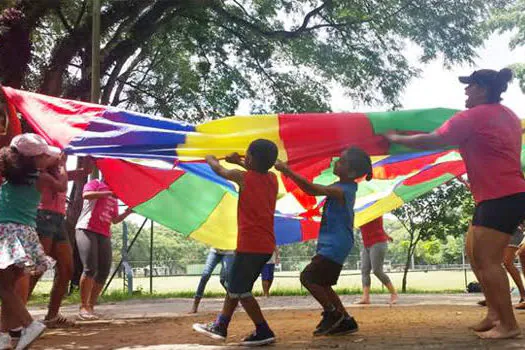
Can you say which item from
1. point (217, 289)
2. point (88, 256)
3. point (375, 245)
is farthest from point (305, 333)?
point (217, 289)

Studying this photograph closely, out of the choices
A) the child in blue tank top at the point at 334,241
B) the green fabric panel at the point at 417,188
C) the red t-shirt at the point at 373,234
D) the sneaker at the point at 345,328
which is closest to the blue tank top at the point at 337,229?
the child in blue tank top at the point at 334,241

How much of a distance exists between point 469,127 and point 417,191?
7.29ft

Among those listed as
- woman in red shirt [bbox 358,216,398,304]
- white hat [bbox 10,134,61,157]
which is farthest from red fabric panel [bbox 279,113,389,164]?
woman in red shirt [bbox 358,216,398,304]

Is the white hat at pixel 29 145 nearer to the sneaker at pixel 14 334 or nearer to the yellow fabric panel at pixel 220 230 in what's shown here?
the sneaker at pixel 14 334

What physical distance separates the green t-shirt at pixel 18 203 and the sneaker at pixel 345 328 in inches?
85.3

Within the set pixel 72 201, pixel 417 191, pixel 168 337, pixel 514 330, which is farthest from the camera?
pixel 72 201

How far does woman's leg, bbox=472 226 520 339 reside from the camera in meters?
3.63

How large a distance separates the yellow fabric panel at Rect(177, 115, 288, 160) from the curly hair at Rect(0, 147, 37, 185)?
102cm

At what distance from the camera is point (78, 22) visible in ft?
41.2

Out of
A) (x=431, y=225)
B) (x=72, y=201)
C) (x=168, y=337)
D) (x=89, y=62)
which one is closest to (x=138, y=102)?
(x=89, y=62)

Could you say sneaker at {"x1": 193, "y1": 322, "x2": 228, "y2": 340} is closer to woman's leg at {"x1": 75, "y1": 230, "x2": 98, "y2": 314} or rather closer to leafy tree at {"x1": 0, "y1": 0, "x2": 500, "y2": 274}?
woman's leg at {"x1": 75, "y1": 230, "x2": 98, "y2": 314}

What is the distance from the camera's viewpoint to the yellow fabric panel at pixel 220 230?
566cm

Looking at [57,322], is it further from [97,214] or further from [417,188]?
[417,188]

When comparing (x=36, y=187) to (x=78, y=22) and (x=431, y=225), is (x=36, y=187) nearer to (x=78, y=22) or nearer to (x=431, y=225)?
(x=78, y=22)
